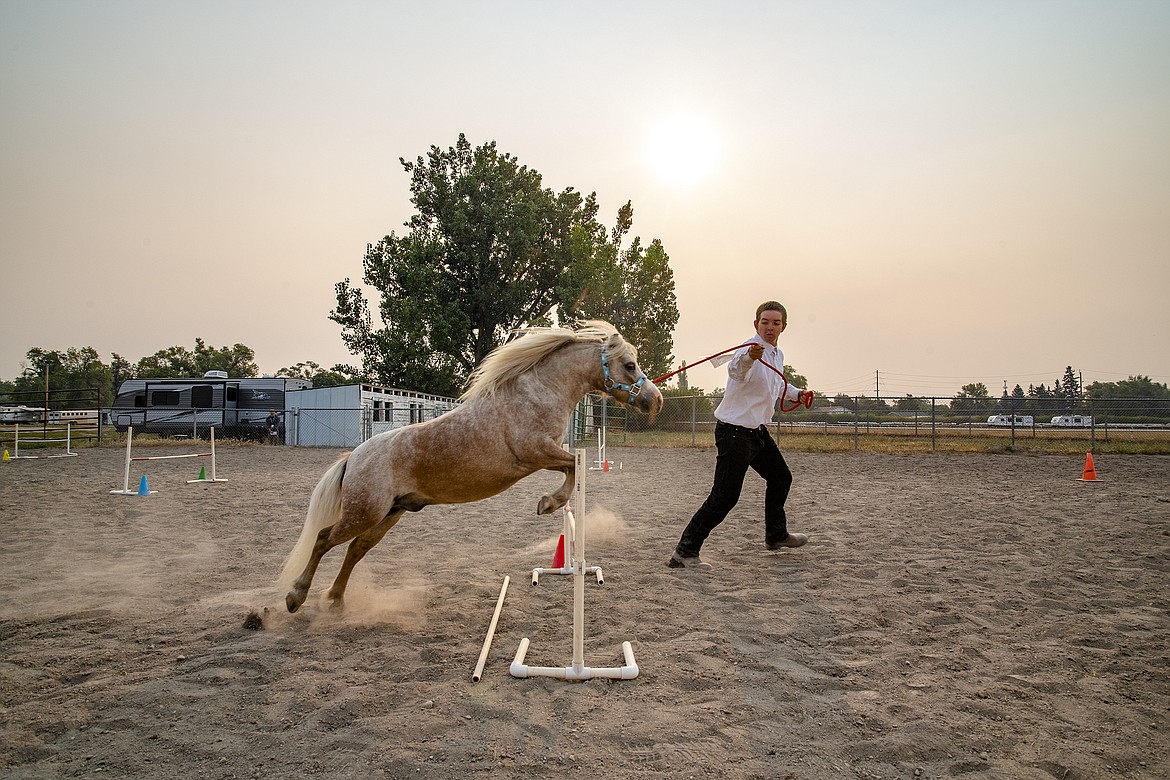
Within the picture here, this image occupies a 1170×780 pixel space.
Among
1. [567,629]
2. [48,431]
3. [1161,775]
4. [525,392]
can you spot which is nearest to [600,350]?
[525,392]

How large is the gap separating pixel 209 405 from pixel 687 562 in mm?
30129

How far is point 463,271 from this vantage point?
33156 mm

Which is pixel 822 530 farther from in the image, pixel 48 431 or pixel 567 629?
pixel 48 431

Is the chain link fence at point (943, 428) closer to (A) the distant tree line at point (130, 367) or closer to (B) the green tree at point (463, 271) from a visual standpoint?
(B) the green tree at point (463, 271)

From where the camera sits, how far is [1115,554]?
236 inches

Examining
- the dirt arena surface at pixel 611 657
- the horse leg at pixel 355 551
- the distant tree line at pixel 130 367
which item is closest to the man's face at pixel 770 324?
the dirt arena surface at pixel 611 657

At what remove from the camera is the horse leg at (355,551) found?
4500mm

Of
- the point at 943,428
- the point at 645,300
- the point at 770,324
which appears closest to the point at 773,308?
the point at 770,324

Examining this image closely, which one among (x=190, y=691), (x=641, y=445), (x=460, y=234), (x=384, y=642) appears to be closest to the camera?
(x=190, y=691)

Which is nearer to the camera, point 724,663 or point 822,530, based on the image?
point 724,663

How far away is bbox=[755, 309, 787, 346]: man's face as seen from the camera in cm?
566

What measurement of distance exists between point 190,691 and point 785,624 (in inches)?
136

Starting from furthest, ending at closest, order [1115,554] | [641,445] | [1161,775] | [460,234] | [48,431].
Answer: [460,234]
[641,445]
[48,431]
[1115,554]
[1161,775]

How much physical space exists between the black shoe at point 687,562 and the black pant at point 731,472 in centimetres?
4
